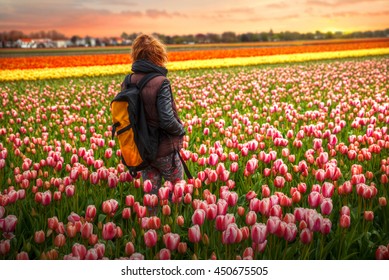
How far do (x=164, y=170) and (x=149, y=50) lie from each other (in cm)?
105

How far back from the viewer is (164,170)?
12.0 feet

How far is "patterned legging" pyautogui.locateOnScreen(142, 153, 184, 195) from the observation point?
11.8ft

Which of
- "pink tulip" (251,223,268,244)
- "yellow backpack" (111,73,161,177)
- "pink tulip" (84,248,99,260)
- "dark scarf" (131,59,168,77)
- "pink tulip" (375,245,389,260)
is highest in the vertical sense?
"dark scarf" (131,59,168,77)

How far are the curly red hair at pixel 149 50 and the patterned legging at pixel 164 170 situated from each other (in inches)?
33.0

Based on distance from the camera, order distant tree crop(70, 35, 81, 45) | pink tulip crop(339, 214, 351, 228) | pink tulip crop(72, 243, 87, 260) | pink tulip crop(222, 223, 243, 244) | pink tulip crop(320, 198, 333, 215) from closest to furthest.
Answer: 1. pink tulip crop(72, 243, 87, 260)
2. pink tulip crop(222, 223, 243, 244)
3. pink tulip crop(339, 214, 351, 228)
4. pink tulip crop(320, 198, 333, 215)
5. distant tree crop(70, 35, 81, 45)

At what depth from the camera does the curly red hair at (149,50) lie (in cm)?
330

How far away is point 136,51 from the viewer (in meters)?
3.35

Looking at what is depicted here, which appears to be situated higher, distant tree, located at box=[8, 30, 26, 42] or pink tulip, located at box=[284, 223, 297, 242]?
distant tree, located at box=[8, 30, 26, 42]

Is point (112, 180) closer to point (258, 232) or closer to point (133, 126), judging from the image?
point (133, 126)

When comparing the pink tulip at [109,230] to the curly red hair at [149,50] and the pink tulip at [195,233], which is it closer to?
the pink tulip at [195,233]

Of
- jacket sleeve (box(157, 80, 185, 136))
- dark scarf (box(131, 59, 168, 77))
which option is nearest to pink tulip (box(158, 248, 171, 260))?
jacket sleeve (box(157, 80, 185, 136))

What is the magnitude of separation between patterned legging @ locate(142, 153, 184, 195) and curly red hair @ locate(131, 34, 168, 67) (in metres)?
0.84

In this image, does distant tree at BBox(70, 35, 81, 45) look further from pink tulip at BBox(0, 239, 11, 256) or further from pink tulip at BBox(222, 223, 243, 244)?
pink tulip at BBox(222, 223, 243, 244)

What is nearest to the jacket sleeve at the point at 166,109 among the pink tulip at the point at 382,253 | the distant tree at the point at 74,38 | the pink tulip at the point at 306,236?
the pink tulip at the point at 306,236
